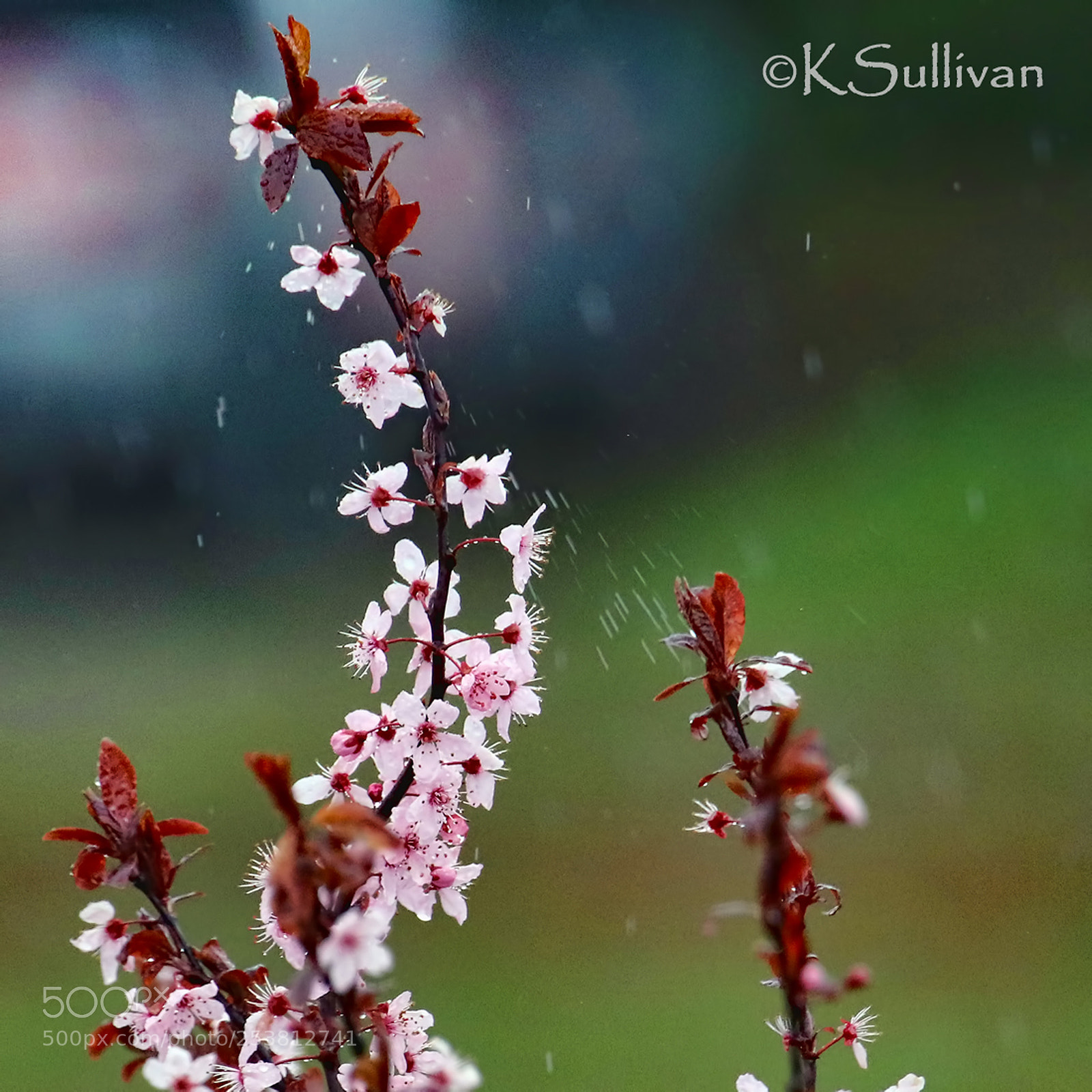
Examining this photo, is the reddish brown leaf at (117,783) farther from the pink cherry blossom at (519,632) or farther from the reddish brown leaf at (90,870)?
the pink cherry blossom at (519,632)

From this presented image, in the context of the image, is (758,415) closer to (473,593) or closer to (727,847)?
(473,593)

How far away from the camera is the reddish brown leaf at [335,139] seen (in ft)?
1.26

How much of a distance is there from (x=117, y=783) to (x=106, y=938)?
5 cm

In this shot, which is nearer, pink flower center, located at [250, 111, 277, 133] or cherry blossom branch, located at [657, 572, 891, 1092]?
cherry blossom branch, located at [657, 572, 891, 1092]

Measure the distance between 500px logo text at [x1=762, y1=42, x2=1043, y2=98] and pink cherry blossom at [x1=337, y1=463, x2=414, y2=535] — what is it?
295 centimetres

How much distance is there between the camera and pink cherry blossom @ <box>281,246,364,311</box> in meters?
0.43

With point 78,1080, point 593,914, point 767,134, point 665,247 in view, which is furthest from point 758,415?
point 78,1080

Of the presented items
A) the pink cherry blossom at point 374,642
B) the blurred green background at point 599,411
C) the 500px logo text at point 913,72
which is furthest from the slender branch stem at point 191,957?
the 500px logo text at point 913,72

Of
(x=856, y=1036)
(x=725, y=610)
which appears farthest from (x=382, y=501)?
(x=856, y=1036)

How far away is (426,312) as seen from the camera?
41 cm

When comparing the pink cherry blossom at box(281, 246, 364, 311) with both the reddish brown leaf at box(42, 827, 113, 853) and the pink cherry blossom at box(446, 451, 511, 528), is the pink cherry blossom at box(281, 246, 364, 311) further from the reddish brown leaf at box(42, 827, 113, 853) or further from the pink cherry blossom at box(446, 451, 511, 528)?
the reddish brown leaf at box(42, 827, 113, 853)

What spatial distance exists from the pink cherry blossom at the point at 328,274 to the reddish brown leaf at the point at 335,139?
0.16 ft

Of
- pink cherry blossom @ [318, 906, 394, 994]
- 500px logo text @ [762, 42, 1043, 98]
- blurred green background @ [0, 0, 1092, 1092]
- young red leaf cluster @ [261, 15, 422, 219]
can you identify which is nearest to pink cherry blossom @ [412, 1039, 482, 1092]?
pink cherry blossom @ [318, 906, 394, 994]

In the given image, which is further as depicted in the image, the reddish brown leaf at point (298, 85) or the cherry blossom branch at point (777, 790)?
the reddish brown leaf at point (298, 85)
